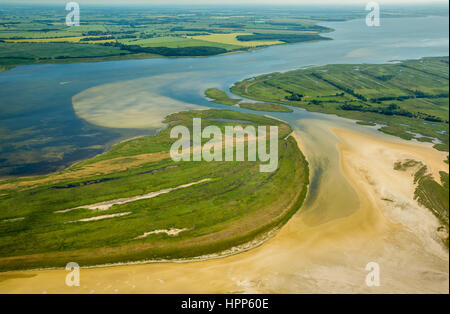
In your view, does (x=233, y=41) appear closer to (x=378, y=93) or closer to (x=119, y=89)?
(x=119, y=89)

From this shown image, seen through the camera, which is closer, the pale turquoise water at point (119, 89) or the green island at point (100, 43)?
the pale turquoise water at point (119, 89)

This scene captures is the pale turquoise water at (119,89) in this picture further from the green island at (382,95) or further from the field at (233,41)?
the field at (233,41)

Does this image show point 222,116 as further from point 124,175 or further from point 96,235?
point 96,235

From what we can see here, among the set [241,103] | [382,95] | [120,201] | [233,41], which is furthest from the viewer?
[233,41]

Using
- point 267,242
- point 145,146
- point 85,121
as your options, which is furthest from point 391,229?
point 85,121

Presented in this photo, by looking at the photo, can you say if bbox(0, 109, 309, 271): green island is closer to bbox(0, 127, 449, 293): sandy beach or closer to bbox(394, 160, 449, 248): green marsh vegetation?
bbox(0, 127, 449, 293): sandy beach

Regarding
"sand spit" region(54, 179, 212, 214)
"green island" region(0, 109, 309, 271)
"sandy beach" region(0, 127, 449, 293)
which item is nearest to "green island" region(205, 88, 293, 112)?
"green island" region(0, 109, 309, 271)

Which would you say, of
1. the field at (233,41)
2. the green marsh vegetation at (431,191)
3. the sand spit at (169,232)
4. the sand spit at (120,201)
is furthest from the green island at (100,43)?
the green marsh vegetation at (431,191)

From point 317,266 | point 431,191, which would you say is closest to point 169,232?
point 317,266
